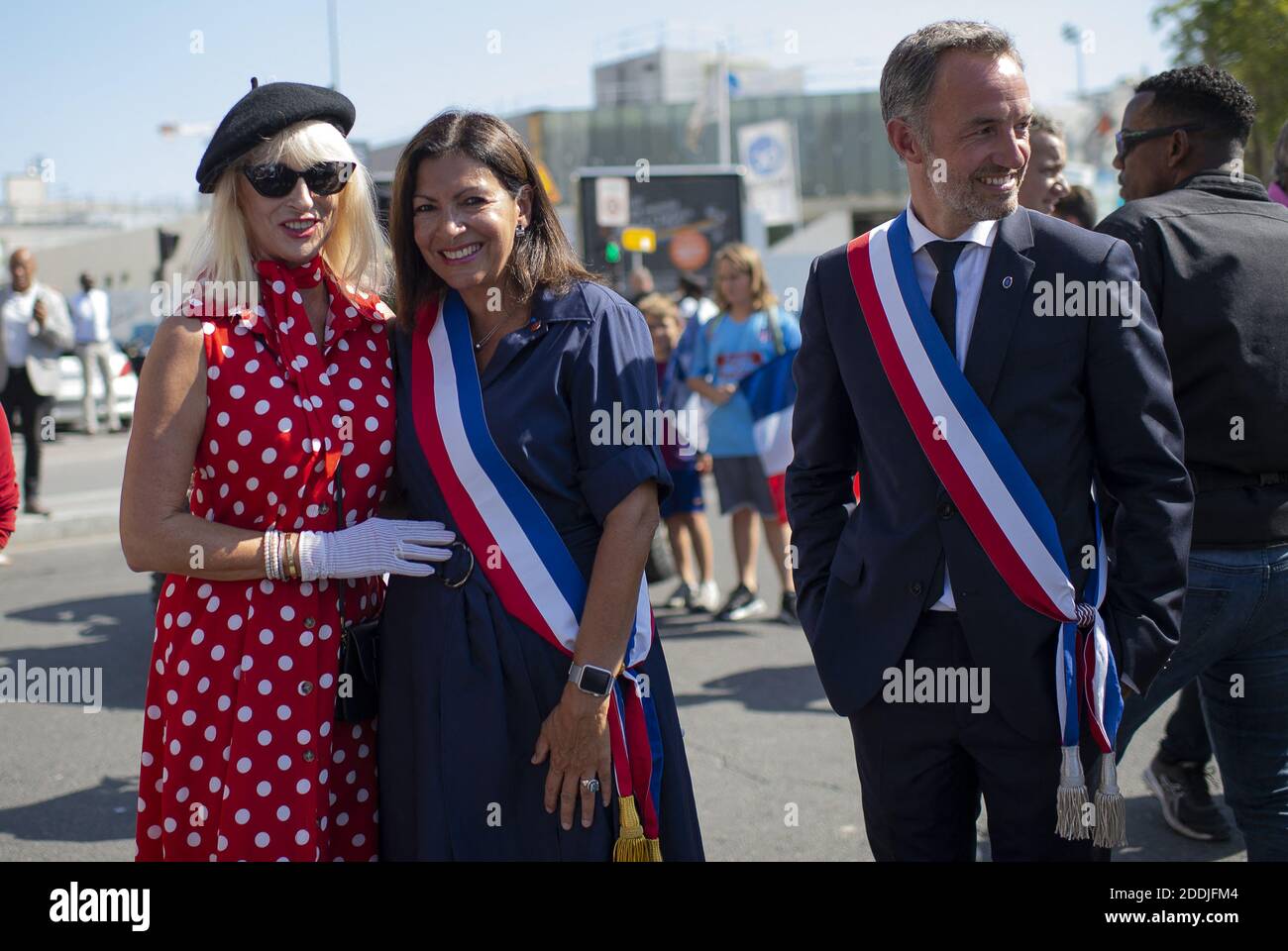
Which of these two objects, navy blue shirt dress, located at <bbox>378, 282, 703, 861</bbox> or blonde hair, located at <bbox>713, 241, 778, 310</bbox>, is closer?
navy blue shirt dress, located at <bbox>378, 282, 703, 861</bbox>

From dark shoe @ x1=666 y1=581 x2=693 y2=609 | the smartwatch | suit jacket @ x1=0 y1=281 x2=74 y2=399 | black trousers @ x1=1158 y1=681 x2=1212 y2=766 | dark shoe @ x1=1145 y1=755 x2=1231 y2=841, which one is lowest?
dark shoe @ x1=666 y1=581 x2=693 y2=609

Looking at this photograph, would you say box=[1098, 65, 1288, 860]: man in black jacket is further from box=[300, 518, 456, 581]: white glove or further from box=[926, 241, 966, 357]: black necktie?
box=[300, 518, 456, 581]: white glove

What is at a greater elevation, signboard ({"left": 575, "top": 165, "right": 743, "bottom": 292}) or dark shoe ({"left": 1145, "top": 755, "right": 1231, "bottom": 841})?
signboard ({"left": 575, "top": 165, "right": 743, "bottom": 292})

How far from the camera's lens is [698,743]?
5.19 m

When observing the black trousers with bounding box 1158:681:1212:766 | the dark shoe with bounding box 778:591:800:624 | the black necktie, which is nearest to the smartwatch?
the black necktie

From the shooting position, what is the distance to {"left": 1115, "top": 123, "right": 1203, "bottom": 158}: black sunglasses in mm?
3057

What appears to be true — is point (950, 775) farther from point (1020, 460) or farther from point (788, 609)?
point (788, 609)

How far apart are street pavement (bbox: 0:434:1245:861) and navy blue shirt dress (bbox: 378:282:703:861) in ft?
4.17

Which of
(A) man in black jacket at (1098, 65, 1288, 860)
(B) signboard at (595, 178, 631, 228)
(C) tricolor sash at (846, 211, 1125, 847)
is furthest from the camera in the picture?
(B) signboard at (595, 178, 631, 228)

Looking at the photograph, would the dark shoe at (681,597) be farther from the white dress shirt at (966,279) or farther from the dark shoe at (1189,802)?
the white dress shirt at (966,279)

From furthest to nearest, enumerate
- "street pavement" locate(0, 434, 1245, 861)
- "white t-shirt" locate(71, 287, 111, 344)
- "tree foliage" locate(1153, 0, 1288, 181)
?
"white t-shirt" locate(71, 287, 111, 344), "tree foliage" locate(1153, 0, 1288, 181), "street pavement" locate(0, 434, 1245, 861)

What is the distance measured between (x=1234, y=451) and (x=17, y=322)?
10436 mm

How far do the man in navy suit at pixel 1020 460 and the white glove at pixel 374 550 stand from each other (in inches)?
30.5

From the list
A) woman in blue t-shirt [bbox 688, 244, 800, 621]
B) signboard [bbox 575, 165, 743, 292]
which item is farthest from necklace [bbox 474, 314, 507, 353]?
signboard [bbox 575, 165, 743, 292]
